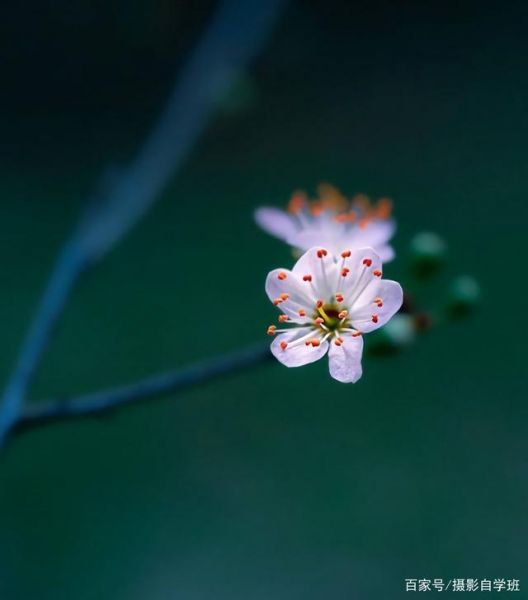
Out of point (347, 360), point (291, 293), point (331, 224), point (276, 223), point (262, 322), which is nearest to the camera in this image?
point (347, 360)

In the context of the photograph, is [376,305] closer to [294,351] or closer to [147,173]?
[294,351]

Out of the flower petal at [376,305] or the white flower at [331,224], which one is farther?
the white flower at [331,224]

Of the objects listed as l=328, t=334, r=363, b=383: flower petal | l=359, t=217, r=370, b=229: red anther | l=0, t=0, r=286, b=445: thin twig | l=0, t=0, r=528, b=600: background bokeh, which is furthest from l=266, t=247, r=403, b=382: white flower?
l=0, t=0, r=528, b=600: background bokeh

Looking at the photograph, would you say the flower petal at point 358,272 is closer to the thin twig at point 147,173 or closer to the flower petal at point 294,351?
the flower petal at point 294,351

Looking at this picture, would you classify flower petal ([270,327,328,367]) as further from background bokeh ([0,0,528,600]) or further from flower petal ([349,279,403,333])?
background bokeh ([0,0,528,600])

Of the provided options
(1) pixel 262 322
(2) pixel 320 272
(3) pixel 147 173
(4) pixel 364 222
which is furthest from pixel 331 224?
(1) pixel 262 322

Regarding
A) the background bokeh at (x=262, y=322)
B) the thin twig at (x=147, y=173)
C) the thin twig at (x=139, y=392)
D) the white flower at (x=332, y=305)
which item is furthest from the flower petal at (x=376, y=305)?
the background bokeh at (x=262, y=322)

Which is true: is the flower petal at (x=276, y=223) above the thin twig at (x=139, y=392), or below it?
above
